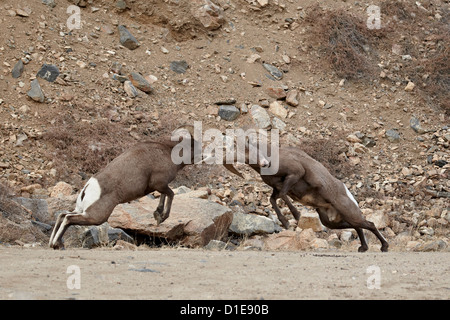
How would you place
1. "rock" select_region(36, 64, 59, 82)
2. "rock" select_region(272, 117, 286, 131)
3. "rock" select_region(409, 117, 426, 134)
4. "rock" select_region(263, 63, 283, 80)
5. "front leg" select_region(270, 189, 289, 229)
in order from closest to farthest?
1. "front leg" select_region(270, 189, 289, 229)
2. "rock" select_region(36, 64, 59, 82)
3. "rock" select_region(272, 117, 286, 131)
4. "rock" select_region(409, 117, 426, 134)
5. "rock" select_region(263, 63, 283, 80)

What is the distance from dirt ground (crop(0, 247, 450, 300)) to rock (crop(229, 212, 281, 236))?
12.7 ft

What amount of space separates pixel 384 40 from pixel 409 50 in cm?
87

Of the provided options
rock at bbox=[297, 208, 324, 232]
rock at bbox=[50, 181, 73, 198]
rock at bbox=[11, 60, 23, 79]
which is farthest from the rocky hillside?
rock at bbox=[297, 208, 324, 232]

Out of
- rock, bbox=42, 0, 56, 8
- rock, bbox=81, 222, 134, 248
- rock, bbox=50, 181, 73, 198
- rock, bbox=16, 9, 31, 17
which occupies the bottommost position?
rock, bbox=50, 181, 73, 198

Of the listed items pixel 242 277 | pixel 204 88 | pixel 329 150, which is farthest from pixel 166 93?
pixel 242 277

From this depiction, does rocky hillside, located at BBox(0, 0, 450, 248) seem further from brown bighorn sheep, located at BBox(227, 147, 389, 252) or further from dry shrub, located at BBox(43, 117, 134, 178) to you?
brown bighorn sheep, located at BBox(227, 147, 389, 252)

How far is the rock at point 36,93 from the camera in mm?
15539

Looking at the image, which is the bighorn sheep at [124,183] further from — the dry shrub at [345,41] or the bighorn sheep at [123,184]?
the dry shrub at [345,41]

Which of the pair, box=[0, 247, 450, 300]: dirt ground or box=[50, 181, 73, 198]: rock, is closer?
box=[0, 247, 450, 300]: dirt ground

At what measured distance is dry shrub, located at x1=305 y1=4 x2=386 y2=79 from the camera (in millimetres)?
19172

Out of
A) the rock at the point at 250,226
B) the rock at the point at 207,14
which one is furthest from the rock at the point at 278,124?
the rock at the point at 250,226

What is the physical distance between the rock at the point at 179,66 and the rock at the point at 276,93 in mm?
→ 2494

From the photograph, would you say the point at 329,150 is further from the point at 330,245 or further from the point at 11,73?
the point at 11,73

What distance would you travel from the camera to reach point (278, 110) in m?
17.5
